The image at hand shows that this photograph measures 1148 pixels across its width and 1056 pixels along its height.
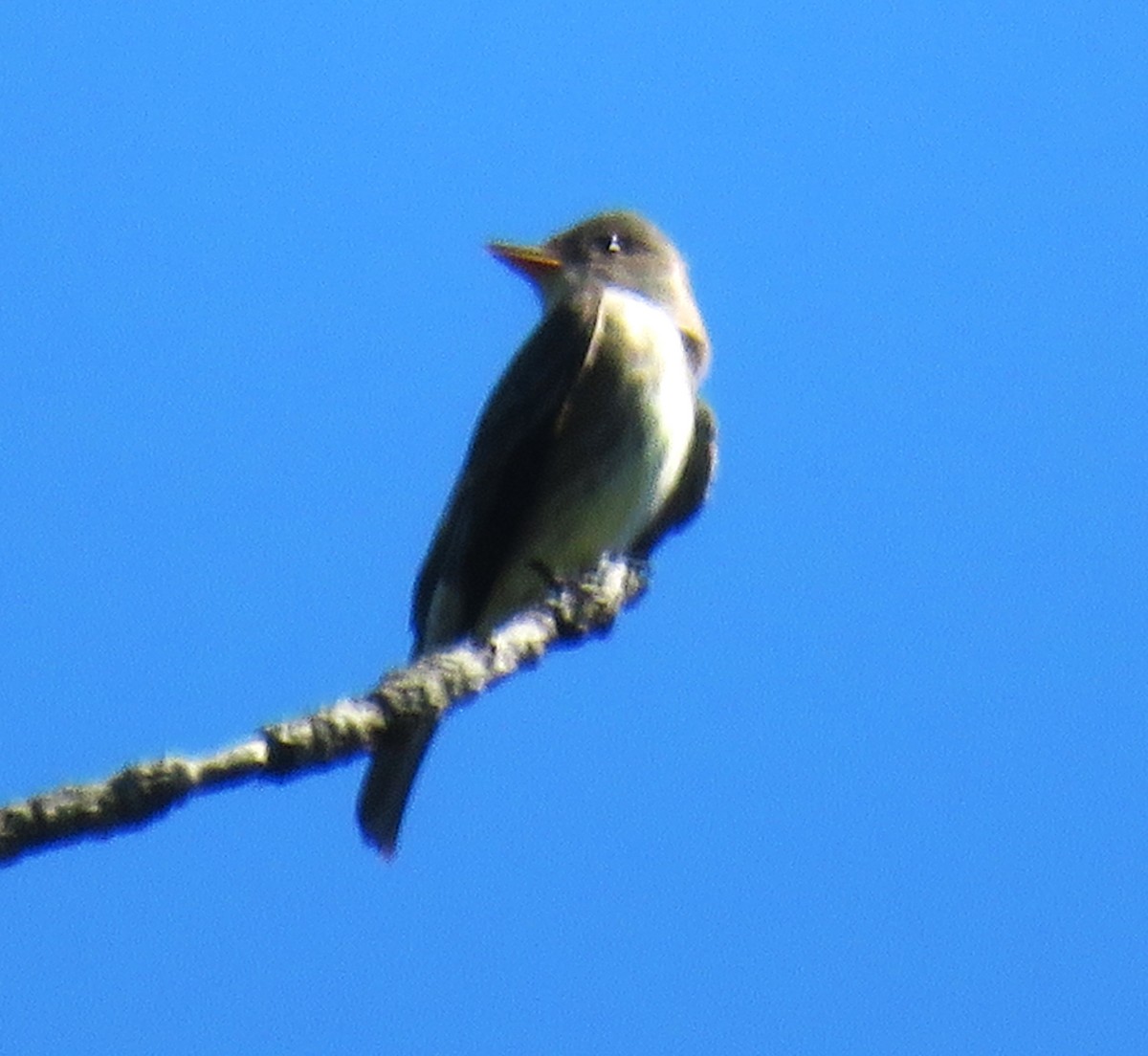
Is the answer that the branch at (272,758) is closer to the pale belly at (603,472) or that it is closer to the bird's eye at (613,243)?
the pale belly at (603,472)

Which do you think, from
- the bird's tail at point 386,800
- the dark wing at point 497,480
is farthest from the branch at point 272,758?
the dark wing at point 497,480

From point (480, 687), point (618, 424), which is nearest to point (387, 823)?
point (618, 424)

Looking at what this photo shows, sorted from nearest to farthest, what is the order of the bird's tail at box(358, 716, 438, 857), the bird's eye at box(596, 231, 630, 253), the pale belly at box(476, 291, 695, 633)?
the bird's tail at box(358, 716, 438, 857)
the pale belly at box(476, 291, 695, 633)
the bird's eye at box(596, 231, 630, 253)

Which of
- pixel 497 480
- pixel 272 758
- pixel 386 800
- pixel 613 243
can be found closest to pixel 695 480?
pixel 497 480

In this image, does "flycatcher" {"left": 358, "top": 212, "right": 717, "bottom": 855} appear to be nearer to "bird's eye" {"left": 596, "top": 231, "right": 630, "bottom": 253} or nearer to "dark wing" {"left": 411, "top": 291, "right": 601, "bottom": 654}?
"dark wing" {"left": 411, "top": 291, "right": 601, "bottom": 654}

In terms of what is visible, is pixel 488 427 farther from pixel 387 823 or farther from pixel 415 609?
pixel 387 823

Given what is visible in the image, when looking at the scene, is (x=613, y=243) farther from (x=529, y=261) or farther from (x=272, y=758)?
(x=272, y=758)

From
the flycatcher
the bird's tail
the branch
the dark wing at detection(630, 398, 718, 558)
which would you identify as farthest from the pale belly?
the branch
